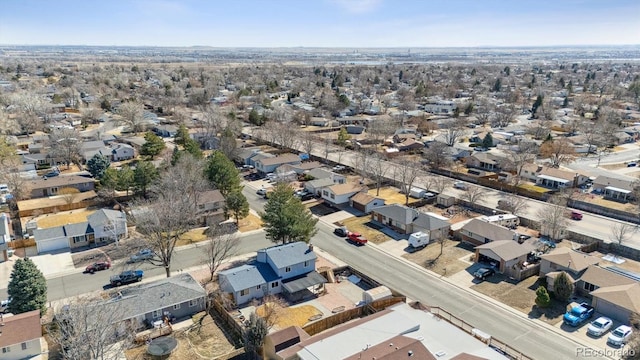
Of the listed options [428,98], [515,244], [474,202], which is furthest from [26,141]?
[428,98]

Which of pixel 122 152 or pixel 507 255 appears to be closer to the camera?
pixel 507 255

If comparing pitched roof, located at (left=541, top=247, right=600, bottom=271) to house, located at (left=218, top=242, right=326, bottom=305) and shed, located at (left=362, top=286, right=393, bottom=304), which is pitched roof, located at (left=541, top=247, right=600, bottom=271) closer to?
shed, located at (left=362, top=286, right=393, bottom=304)

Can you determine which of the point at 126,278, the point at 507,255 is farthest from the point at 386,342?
the point at 126,278

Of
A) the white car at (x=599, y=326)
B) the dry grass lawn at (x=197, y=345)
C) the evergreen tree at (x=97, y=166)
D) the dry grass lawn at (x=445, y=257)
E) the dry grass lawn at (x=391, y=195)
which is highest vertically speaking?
the evergreen tree at (x=97, y=166)

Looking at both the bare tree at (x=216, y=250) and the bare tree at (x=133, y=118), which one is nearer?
the bare tree at (x=216, y=250)

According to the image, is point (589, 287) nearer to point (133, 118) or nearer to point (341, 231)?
point (341, 231)

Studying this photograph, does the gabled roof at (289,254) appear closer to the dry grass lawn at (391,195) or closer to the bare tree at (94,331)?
the bare tree at (94,331)

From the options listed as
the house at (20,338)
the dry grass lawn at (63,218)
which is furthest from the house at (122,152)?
the house at (20,338)

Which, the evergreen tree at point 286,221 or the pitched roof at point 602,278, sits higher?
the evergreen tree at point 286,221

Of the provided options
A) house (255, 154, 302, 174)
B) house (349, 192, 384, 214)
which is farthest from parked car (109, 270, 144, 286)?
house (255, 154, 302, 174)
